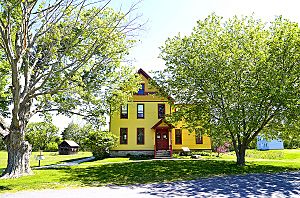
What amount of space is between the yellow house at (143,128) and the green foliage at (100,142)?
1406 mm

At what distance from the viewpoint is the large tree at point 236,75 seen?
55.1 ft

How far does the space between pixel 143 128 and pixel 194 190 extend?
20069 millimetres

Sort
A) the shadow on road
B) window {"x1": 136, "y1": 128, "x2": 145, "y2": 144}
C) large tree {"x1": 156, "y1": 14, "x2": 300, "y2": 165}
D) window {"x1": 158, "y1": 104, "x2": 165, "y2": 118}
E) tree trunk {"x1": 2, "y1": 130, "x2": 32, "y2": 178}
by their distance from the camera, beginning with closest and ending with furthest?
1. the shadow on road
2. tree trunk {"x1": 2, "y1": 130, "x2": 32, "y2": 178}
3. large tree {"x1": 156, "y1": 14, "x2": 300, "y2": 165}
4. window {"x1": 136, "y1": 128, "x2": 145, "y2": 144}
5. window {"x1": 158, "y1": 104, "x2": 165, "y2": 118}

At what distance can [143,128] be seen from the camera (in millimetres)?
30875

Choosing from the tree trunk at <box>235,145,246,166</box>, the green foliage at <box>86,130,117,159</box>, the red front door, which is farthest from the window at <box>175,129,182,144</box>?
the tree trunk at <box>235,145,246,166</box>

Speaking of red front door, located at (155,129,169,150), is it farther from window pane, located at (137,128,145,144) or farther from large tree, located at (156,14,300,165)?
large tree, located at (156,14,300,165)

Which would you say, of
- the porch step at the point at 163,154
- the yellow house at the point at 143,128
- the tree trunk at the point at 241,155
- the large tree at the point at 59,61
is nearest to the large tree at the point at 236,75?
the tree trunk at the point at 241,155

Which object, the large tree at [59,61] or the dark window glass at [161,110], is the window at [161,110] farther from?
the large tree at [59,61]

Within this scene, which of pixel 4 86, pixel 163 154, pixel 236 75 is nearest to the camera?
pixel 236 75

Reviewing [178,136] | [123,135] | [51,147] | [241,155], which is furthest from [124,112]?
[51,147]

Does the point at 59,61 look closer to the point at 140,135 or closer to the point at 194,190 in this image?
the point at 194,190

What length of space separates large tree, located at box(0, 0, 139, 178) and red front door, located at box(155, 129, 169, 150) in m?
11.5

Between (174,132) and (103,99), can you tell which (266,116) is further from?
(174,132)

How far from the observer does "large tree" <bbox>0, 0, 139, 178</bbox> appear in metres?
12.7
